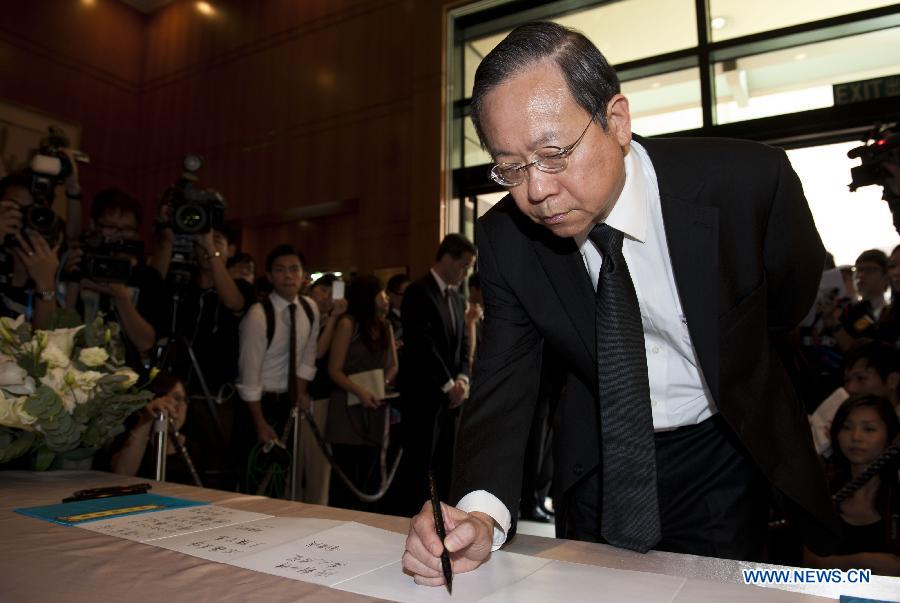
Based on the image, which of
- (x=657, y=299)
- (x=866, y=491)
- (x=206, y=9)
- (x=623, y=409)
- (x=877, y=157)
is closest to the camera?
(x=623, y=409)

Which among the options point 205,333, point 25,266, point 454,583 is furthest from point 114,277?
point 454,583

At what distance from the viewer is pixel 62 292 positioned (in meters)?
2.63

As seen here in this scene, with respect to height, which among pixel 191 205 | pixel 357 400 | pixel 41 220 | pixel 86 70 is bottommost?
pixel 357 400

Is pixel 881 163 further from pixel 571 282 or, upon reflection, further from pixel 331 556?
pixel 331 556

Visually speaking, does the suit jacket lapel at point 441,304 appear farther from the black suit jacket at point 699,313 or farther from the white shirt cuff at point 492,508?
the white shirt cuff at point 492,508

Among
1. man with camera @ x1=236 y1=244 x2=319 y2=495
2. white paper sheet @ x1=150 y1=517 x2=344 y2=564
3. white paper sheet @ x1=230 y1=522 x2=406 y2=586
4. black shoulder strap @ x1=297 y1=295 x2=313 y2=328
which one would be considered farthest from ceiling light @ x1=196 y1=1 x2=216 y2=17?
white paper sheet @ x1=230 y1=522 x2=406 y2=586

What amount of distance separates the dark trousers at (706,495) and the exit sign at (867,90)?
4.19m

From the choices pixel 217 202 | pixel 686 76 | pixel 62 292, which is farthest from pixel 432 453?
pixel 686 76

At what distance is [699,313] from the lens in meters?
1.07

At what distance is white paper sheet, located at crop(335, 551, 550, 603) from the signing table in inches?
0.4

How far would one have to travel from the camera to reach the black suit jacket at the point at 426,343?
359cm

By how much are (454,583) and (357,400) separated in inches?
108

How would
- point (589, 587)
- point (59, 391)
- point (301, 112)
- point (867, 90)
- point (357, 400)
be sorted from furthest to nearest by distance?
1. point (301, 112)
2. point (867, 90)
3. point (357, 400)
4. point (59, 391)
5. point (589, 587)

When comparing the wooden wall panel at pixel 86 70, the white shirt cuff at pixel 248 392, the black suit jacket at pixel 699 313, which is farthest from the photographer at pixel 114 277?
the wooden wall panel at pixel 86 70
